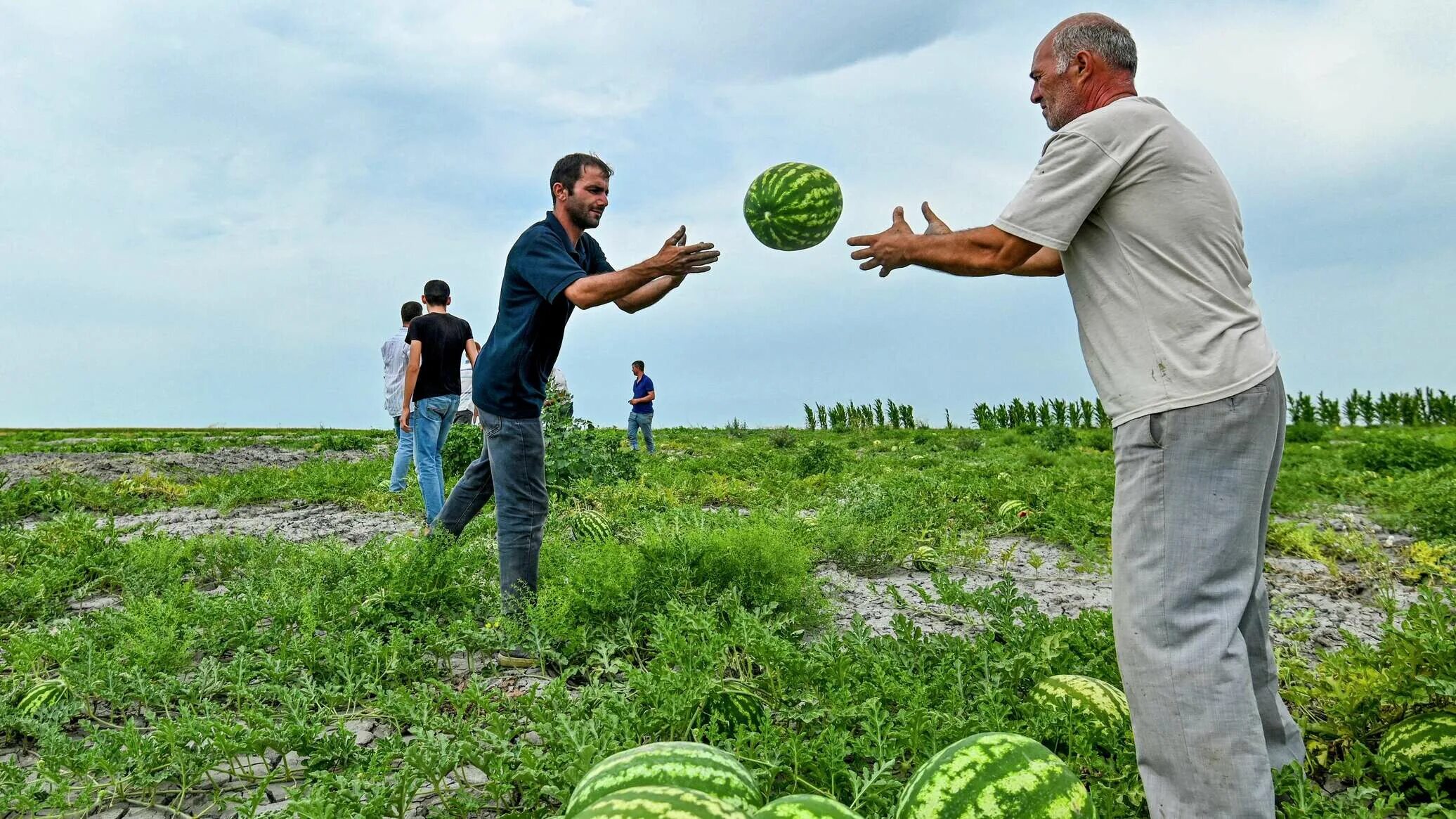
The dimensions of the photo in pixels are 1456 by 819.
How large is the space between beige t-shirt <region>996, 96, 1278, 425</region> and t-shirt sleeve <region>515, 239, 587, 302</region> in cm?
207

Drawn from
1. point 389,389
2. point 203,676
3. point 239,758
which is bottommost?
point 239,758

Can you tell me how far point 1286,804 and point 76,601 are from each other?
6.61 m

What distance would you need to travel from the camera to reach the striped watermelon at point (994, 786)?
1.96 meters

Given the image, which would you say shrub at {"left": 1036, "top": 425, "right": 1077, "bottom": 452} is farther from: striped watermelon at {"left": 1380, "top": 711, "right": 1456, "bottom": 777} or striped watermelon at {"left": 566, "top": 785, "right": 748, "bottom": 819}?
striped watermelon at {"left": 566, "top": 785, "right": 748, "bottom": 819}

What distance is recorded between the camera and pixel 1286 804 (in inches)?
92.8

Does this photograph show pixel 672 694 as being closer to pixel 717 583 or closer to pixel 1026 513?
pixel 717 583

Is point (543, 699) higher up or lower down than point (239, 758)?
higher up

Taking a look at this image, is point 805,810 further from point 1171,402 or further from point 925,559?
point 925,559

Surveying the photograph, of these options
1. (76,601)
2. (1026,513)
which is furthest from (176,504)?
(1026,513)

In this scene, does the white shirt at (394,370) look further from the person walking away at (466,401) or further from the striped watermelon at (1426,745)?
the striped watermelon at (1426,745)

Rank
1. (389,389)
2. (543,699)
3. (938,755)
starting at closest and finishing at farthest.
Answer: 1. (938,755)
2. (543,699)
3. (389,389)

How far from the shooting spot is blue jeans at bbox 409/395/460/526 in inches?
283

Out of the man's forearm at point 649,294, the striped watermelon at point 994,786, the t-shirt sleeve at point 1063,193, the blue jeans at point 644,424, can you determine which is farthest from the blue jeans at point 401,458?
the striped watermelon at point 994,786

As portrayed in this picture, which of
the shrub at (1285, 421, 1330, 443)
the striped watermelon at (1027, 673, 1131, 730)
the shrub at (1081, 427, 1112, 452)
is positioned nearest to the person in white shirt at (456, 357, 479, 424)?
the striped watermelon at (1027, 673, 1131, 730)
